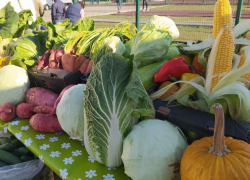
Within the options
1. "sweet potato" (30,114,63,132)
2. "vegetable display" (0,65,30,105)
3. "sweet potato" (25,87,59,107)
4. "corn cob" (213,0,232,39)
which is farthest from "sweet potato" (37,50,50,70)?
"corn cob" (213,0,232,39)

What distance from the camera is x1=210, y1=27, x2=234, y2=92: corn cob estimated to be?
4.48 feet

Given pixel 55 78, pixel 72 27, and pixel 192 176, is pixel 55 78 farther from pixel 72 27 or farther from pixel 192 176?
pixel 192 176

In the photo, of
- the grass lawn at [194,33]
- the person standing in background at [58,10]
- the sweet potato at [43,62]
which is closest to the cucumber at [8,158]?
the sweet potato at [43,62]

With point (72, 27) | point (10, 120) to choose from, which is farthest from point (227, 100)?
point (72, 27)

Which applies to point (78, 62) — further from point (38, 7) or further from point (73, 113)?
point (38, 7)

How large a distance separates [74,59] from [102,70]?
3.73 ft

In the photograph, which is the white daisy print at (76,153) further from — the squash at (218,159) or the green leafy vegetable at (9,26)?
the green leafy vegetable at (9,26)

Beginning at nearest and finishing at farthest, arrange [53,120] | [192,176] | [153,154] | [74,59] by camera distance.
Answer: [192,176] → [153,154] → [53,120] → [74,59]

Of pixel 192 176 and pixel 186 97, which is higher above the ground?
pixel 186 97

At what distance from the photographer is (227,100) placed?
4.33 feet

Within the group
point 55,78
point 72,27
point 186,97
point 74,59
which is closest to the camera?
point 186,97

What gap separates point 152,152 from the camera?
3.90 ft

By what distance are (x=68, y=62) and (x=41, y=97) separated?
17.4 inches

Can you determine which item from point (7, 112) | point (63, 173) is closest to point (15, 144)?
point (7, 112)
